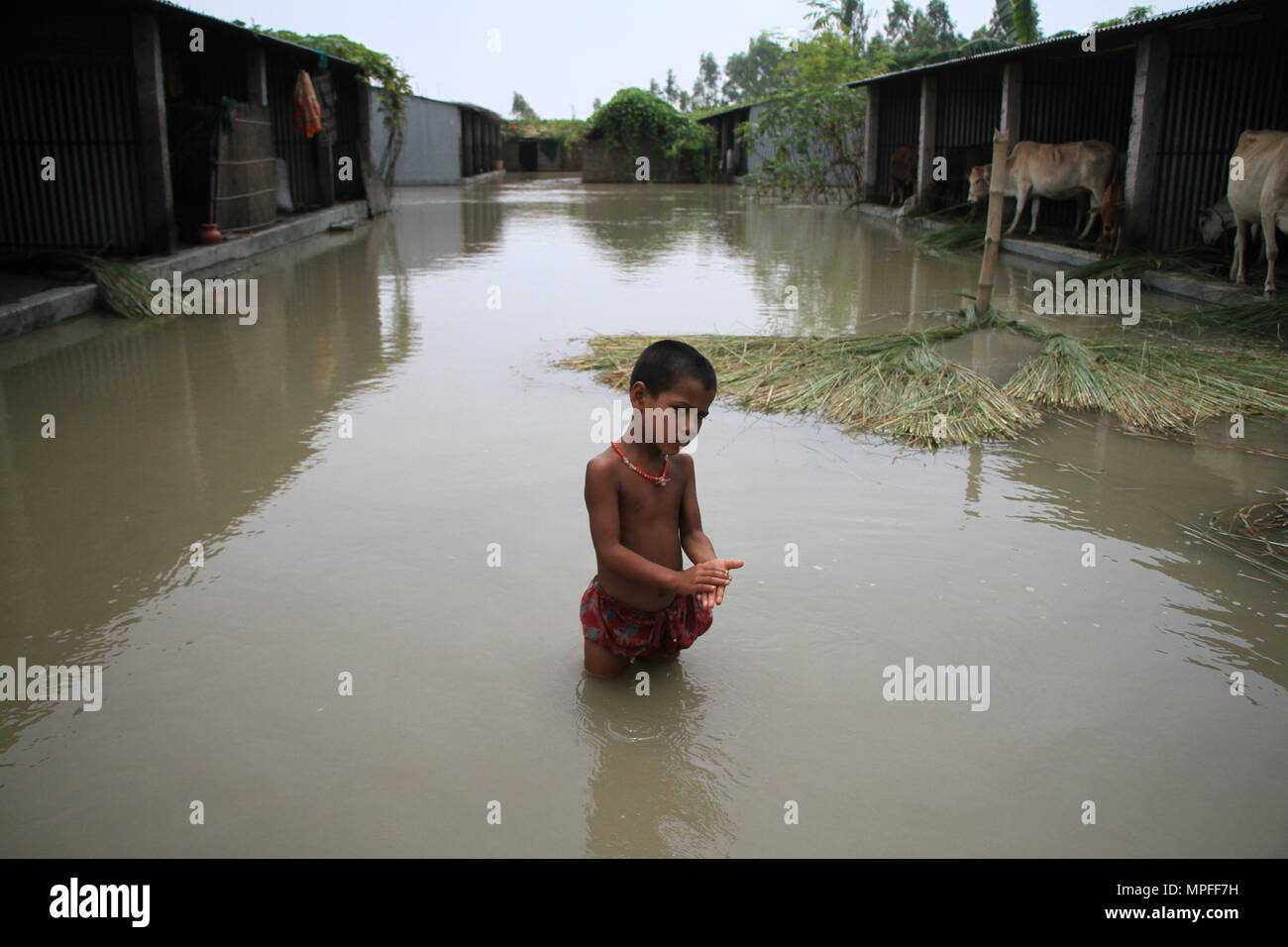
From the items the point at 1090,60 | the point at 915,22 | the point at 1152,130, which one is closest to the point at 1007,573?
the point at 1152,130

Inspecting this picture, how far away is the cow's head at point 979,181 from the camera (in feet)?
48.8

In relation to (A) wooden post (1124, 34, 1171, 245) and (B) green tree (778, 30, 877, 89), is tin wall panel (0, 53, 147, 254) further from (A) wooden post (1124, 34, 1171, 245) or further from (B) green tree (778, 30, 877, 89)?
(B) green tree (778, 30, 877, 89)

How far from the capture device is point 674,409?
2594mm

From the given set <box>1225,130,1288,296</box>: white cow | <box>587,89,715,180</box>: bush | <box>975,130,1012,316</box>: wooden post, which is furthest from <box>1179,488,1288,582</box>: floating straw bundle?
<box>587,89,715,180</box>: bush

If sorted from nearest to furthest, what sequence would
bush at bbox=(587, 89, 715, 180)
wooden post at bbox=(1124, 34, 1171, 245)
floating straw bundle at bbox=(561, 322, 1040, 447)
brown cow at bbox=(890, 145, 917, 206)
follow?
floating straw bundle at bbox=(561, 322, 1040, 447), wooden post at bbox=(1124, 34, 1171, 245), brown cow at bbox=(890, 145, 917, 206), bush at bbox=(587, 89, 715, 180)

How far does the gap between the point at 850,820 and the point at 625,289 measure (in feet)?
26.2

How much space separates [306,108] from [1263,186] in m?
12.7

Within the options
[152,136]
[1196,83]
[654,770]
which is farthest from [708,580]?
[1196,83]

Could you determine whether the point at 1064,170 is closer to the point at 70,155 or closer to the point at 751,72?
the point at 70,155

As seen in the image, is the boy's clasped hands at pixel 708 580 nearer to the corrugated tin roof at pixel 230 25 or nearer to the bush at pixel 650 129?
the corrugated tin roof at pixel 230 25

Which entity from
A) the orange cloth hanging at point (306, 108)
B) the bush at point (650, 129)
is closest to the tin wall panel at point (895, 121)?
the orange cloth hanging at point (306, 108)

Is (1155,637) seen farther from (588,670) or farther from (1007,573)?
(588,670)

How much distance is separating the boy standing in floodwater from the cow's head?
13598 mm

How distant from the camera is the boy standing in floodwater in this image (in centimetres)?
258
